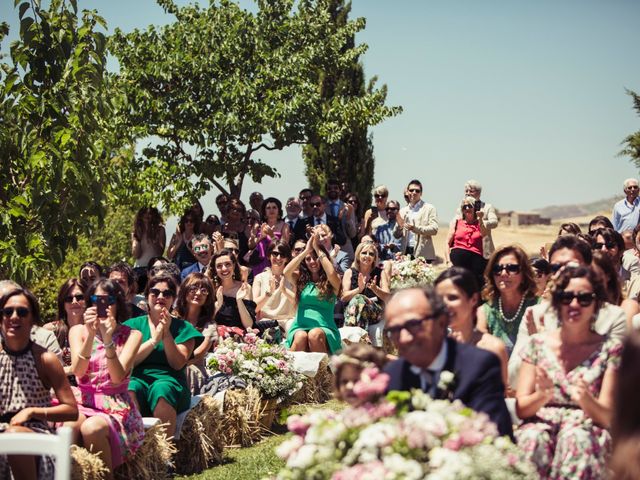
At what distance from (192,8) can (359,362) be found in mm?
17812

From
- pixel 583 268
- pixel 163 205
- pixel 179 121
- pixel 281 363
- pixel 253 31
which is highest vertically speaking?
pixel 253 31

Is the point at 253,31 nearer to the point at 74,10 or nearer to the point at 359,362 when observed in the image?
the point at 74,10

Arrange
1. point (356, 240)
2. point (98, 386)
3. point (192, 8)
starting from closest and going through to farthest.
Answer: point (98, 386), point (356, 240), point (192, 8)

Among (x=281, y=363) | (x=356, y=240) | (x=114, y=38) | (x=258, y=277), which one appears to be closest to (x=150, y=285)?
(x=281, y=363)

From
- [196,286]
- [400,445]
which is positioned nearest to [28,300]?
[196,286]

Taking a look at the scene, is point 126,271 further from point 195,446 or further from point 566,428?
point 566,428

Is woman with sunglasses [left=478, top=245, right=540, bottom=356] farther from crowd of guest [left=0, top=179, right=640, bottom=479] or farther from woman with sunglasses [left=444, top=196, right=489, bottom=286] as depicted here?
woman with sunglasses [left=444, top=196, right=489, bottom=286]

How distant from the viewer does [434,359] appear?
4.66 m

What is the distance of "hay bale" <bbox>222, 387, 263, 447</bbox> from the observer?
9.38 m

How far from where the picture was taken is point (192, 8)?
21.2 meters

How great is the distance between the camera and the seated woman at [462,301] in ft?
19.2

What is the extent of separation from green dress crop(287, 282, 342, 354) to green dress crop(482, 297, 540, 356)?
13.5ft

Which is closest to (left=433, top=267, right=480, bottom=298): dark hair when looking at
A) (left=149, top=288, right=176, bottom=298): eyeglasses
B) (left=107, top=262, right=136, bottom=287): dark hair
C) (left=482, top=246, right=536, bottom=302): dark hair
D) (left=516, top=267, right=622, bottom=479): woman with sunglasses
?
(left=516, top=267, right=622, bottom=479): woman with sunglasses

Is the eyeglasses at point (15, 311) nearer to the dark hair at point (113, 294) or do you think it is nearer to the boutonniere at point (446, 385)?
the dark hair at point (113, 294)
